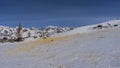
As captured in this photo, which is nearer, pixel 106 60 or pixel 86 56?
pixel 106 60

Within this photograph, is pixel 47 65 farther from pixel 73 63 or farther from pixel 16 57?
pixel 16 57

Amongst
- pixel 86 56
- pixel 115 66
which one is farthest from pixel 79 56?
pixel 115 66

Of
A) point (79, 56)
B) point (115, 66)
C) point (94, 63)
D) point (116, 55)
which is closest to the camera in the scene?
point (115, 66)

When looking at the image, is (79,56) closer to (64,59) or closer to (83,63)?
(64,59)

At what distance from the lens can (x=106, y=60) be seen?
66.1 feet

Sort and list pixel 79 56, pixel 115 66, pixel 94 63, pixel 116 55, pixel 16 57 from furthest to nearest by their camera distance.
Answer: pixel 16 57 → pixel 79 56 → pixel 116 55 → pixel 94 63 → pixel 115 66

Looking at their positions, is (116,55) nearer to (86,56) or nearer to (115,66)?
(86,56)

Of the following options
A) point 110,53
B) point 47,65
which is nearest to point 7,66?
point 47,65

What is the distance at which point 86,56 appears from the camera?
22.5m

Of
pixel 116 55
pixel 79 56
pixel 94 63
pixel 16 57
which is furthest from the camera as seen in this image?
pixel 16 57

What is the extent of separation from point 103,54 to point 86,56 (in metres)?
1.41

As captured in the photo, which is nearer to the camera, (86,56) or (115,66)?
(115,66)

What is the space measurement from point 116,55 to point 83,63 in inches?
122

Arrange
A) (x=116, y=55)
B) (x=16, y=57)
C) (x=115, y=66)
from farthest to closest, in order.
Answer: (x=16, y=57) → (x=116, y=55) → (x=115, y=66)
